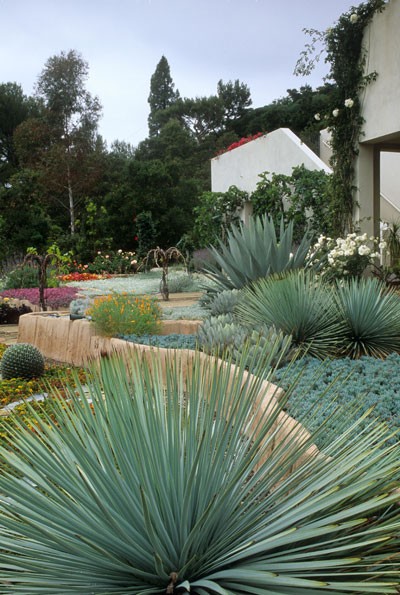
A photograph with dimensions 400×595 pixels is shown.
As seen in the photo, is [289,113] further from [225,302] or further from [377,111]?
[225,302]

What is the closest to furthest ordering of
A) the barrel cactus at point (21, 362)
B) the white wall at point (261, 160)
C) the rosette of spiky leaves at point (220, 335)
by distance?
the rosette of spiky leaves at point (220, 335) → the barrel cactus at point (21, 362) → the white wall at point (261, 160)

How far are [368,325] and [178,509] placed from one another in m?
3.86

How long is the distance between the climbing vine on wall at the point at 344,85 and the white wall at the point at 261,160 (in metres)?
3.72

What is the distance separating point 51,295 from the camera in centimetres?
1189

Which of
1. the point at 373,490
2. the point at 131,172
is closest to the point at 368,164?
the point at 373,490

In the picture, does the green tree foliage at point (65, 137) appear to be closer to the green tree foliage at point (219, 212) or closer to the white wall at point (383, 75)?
the green tree foliage at point (219, 212)

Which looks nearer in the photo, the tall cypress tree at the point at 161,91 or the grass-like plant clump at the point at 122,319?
the grass-like plant clump at the point at 122,319

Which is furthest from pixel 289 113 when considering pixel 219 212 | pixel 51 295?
pixel 51 295

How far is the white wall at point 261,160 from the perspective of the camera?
571 inches

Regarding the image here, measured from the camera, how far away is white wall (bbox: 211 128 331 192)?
14.5 meters

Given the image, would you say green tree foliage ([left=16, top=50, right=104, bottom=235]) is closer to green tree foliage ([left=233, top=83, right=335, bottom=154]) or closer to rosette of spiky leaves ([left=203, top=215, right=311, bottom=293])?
green tree foliage ([left=233, top=83, right=335, bottom=154])

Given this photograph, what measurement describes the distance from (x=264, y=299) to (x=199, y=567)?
3.93 metres

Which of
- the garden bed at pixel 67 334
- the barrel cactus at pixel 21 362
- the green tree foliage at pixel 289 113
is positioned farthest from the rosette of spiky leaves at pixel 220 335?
the green tree foliage at pixel 289 113

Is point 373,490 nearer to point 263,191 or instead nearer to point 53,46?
point 263,191
